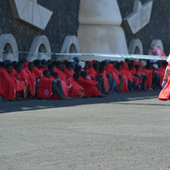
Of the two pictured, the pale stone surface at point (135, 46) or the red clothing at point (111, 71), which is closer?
the red clothing at point (111, 71)

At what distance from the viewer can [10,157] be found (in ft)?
22.9

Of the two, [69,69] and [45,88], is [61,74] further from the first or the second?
[45,88]

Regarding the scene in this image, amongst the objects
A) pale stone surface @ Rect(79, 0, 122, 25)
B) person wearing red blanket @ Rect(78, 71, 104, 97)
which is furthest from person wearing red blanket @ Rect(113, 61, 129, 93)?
pale stone surface @ Rect(79, 0, 122, 25)

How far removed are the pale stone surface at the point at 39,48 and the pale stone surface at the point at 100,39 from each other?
4037 mm

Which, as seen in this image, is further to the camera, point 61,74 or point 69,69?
point 69,69

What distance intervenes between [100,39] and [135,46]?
435 centimetres

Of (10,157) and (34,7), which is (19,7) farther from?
(10,157)

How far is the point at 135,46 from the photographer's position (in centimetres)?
3066

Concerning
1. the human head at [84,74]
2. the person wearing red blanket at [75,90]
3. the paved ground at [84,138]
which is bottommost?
the paved ground at [84,138]

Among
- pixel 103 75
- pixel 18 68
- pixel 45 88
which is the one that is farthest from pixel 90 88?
pixel 18 68

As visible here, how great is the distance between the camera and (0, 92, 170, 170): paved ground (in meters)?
6.70

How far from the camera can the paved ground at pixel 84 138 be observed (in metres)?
6.70

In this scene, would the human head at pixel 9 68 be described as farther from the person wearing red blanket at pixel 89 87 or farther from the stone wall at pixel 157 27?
the stone wall at pixel 157 27

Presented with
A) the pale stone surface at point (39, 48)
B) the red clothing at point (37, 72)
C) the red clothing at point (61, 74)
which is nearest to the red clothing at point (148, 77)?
the pale stone surface at point (39, 48)
